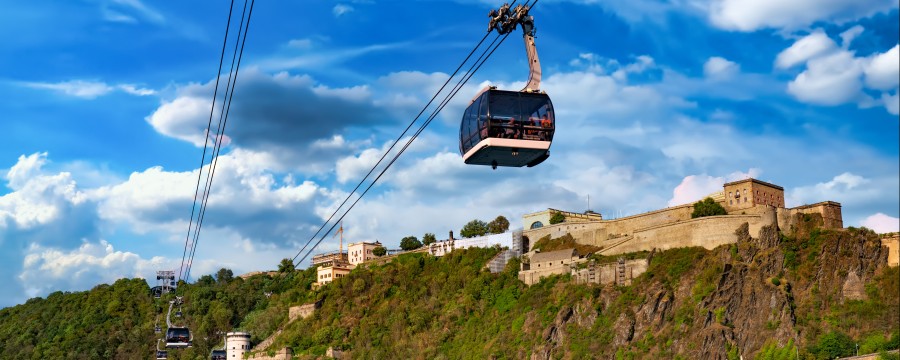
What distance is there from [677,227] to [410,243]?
168 ft

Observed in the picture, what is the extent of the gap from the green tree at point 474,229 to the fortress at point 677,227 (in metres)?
16.1

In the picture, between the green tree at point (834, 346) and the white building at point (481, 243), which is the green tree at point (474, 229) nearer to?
the white building at point (481, 243)

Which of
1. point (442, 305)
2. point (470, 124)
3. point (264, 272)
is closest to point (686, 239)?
point (442, 305)

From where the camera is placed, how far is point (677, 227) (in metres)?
87.5

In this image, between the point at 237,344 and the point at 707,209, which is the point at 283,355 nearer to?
the point at 237,344

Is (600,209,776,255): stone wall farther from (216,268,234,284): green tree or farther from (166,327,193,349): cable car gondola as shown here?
(216,268,234,284): green tree

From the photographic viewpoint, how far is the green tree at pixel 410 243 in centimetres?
13125

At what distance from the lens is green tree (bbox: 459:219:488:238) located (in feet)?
396

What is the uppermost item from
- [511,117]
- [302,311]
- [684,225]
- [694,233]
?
[511,117]

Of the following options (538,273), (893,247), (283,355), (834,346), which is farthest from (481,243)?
(834,346)

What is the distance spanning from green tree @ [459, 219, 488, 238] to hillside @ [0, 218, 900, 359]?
7963mm

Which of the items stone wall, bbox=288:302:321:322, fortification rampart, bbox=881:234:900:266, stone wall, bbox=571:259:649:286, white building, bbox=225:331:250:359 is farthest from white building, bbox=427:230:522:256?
fortification rampart, bbox=881:234:900:266

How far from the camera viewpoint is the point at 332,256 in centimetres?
14725

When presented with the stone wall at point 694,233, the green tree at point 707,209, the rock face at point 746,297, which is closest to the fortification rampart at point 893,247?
the rock face at point 746,297
